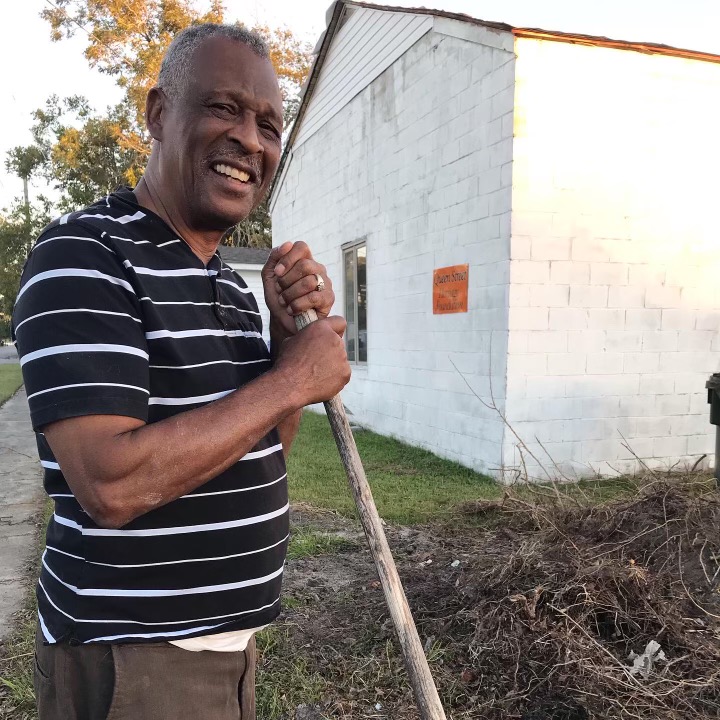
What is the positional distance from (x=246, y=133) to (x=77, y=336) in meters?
0.64

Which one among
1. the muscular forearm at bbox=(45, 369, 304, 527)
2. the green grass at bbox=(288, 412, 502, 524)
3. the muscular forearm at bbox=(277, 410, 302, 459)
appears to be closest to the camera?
the muscular forearm at bbox=(45, 369, 304, 527)

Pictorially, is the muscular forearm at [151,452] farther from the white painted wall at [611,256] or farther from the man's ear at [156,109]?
the white painted wall at [611,256]

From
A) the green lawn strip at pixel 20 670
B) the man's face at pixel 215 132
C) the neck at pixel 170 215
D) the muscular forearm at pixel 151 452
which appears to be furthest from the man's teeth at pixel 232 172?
the green lawn strip at pixel 20 670

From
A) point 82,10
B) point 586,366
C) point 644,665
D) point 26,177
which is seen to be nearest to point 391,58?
point 586,366

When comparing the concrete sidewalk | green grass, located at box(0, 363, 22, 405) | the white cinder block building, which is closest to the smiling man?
the concrete sidewalk

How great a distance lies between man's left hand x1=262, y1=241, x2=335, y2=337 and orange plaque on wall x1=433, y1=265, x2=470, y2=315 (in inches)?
193

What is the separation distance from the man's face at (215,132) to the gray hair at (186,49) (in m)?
0.02

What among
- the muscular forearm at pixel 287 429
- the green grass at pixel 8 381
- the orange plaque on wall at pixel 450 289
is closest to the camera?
the muscular forearm at pixel 287 429

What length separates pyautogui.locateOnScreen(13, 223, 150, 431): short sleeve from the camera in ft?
3.51

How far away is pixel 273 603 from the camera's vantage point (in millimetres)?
1445

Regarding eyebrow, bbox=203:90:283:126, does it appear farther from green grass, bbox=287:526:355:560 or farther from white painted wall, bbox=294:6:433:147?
white painted wall, bbox=294:6:433:147

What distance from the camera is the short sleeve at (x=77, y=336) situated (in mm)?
1068

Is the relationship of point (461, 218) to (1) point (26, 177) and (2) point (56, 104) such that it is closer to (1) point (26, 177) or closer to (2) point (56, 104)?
(2) point (56, 104)

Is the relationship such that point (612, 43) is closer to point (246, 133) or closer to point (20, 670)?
A: point (246, 133)
